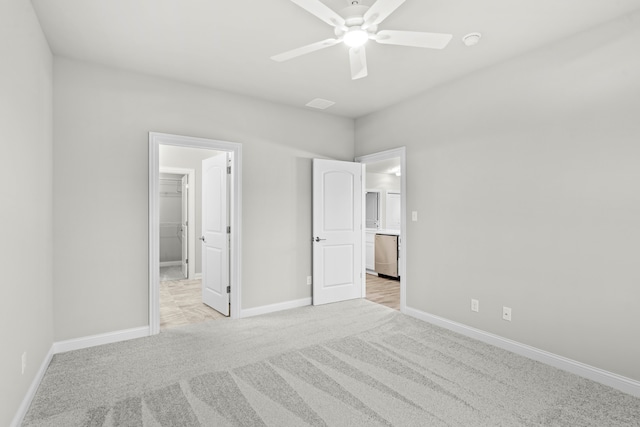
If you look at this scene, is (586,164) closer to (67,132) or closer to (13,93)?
(13,93)

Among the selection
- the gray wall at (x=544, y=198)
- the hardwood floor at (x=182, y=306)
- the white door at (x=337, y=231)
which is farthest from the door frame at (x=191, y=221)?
the gray wall at (x=544, y=198)

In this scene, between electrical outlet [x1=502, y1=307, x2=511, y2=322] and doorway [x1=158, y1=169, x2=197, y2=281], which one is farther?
doorway [x1=158, y1=169, x2=197, y2=281]

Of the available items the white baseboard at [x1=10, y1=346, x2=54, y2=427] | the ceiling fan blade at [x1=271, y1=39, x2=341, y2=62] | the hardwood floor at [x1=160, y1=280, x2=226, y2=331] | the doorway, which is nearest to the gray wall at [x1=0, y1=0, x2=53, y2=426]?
the white baseboard at [x1=10, y1=346, x2=54, y2=427]

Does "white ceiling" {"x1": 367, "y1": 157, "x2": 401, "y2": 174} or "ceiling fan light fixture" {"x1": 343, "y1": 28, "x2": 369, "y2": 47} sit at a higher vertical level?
"ceiling fan light fixture" {"x1": 343, "y1": 28, "x2": 369, "y2": 47}

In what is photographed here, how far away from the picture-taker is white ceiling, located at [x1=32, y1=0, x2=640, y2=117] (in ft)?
7.48

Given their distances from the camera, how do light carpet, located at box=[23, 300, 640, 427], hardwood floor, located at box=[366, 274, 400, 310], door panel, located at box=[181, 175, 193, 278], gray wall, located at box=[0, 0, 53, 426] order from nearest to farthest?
gray wall, located at box=[0, 0, 53, 426] → light carpet, located at box=[23, 300, 640, 427] → hardwood floor, located at box=[366, 274, 400, 310] → door panel, located at box=[181, 175, 193, 278]

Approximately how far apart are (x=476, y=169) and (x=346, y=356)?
87.2 inches

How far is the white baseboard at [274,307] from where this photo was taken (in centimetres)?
400

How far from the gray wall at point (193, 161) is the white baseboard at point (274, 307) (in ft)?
9.49

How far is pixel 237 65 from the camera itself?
3.18 m

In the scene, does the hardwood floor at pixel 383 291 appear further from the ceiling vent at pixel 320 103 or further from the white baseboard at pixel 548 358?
the ceiling vent at pixel 320 103

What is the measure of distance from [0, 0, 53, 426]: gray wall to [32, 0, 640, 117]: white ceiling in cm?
39

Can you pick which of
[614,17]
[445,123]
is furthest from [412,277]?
[614,17]

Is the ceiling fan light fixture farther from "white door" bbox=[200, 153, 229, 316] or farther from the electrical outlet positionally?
the electrical outlet
